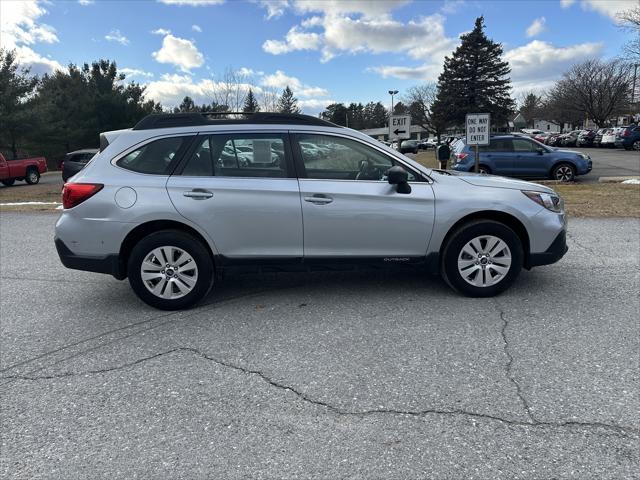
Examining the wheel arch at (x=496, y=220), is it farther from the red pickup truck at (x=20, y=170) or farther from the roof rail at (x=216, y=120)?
the red pickup truck at (x=20, y=170)

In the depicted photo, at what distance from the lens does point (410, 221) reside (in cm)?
455

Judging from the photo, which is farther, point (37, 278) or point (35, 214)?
point (35, 214)

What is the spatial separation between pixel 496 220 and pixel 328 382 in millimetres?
2538

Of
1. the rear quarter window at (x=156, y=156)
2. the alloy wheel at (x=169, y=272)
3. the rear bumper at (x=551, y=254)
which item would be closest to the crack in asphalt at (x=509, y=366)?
the rear bumper at (x=551, y=254)

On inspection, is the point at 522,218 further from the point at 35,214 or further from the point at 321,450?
the point at 35,214

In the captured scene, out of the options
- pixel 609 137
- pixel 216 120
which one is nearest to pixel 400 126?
pixel 216 120

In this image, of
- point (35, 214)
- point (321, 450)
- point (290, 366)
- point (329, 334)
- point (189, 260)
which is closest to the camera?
point (321, 450)

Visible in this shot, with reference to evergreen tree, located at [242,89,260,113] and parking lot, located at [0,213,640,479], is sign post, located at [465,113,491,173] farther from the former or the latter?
evergreen tree, located at [242,89,260,113]

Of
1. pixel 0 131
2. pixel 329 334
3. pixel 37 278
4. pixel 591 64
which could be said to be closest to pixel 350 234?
pixel 329 334

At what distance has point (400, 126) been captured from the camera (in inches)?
494

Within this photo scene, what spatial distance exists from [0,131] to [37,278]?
27771 millimetres

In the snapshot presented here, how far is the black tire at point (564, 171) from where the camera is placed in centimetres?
1539

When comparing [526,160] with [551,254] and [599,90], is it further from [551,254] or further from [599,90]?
[599,90]

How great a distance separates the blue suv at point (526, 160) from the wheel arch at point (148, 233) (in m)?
12.5
